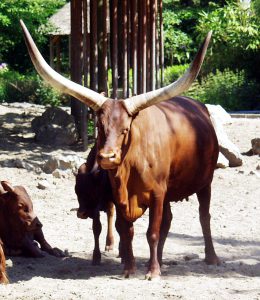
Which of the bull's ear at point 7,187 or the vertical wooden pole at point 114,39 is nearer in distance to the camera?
the bull's ear at point 7,187

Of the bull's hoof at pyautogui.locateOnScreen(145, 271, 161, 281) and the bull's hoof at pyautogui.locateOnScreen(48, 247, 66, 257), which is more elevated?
the bull's hoof at pyautogui.locateOnScreen(145, 271, 161, 281)

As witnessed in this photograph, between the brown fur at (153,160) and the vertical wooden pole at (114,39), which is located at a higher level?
the vertical wooden pole at (114,39)

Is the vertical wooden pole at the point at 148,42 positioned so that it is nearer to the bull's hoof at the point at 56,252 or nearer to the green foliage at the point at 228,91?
the green foliage at the point at 228,91

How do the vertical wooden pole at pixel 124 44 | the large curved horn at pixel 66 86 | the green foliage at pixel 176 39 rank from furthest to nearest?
the green foliage at pixel 176 39, the vertical wooden pole at pixel 124 44, the large curved horn at pixel 66 86

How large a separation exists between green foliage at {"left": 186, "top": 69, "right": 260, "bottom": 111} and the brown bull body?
1633 cm

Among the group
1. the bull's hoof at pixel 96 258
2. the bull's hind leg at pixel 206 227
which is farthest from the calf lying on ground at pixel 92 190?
the bull's hind leg at pixel 206 227

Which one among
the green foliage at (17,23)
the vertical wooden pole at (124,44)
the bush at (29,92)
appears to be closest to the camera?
the vertical wooden pole at (124,44)

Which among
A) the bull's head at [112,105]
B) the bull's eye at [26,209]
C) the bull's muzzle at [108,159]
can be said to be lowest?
the bull's eye at [26,209]

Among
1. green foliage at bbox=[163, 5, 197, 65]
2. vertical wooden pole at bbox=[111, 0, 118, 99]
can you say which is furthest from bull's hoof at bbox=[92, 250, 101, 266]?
green foliage at bbox=[163, 5, 197, 65]

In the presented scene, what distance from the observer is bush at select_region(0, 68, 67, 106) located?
24.2 meters

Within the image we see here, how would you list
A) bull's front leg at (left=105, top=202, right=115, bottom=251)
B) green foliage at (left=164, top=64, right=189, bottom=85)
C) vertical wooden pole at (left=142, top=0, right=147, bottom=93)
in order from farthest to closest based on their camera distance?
1. green foliage at (left=164, top=64, right=189, bottom=85)
2. vertical wooden pole at (left=142, top=0, right=147, bottom=93)
3. bull's front leg at (left=105, top=202, right=115, bottom=251)

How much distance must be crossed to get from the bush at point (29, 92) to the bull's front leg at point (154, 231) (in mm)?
15623

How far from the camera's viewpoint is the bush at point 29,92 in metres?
24.2

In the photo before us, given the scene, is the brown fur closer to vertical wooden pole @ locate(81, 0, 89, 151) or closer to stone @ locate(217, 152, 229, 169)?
stone @ locate(217, 152, 229, 169)
